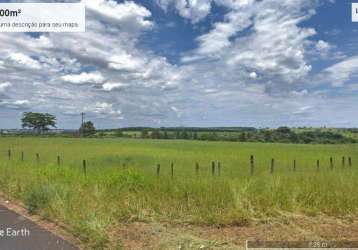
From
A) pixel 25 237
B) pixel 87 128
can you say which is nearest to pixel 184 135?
pixel 87 128

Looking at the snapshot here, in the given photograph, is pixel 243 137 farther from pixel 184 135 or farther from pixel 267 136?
pixel 184 135

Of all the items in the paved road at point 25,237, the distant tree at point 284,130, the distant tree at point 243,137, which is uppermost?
the distant tree at point 284,130

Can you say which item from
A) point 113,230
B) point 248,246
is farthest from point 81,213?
point 248,246

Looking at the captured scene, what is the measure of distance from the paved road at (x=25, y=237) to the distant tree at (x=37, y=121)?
13994 centimetres

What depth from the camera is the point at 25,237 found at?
5.49m

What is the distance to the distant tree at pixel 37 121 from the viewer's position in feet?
441

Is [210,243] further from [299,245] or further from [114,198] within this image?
[114,198]

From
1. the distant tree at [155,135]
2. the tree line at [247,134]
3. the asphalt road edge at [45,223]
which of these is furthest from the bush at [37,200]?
the distant tree at [155,135]

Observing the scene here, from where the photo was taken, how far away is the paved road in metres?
5.04

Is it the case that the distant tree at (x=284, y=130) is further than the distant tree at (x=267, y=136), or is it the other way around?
the distant tree at (x=284, y=130)

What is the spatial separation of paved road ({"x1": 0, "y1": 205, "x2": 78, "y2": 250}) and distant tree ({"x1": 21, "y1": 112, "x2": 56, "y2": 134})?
13994 cm

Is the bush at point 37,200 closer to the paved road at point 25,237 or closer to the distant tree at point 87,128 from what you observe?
the paved road at point 25,237

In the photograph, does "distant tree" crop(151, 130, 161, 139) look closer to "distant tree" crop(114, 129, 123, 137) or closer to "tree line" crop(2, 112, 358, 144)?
"tree line" crop(2, 112, 358, 144)

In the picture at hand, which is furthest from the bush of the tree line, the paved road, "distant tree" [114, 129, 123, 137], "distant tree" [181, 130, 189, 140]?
"distant tree" [114, 129, 123, 137]
